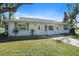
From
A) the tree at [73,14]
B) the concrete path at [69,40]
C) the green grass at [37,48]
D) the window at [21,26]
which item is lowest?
the green grass at [37,48]

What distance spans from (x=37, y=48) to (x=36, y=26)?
842mm

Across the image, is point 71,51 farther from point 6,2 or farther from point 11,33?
point 6,2

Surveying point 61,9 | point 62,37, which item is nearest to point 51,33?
point 62,37

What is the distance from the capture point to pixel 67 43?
23.9ft

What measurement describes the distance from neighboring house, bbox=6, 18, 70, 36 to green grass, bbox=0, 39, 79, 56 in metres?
0.37

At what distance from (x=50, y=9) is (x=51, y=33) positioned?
2.82 ft

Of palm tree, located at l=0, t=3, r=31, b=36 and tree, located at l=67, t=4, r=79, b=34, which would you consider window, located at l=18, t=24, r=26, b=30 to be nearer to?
palm tree, located at l=0, t=3, r=31, b=36

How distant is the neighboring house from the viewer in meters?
7.48

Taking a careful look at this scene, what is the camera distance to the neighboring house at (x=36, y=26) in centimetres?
748

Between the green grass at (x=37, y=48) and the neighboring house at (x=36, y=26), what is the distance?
1.21 ft

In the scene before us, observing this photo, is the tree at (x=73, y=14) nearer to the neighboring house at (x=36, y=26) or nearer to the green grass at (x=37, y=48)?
the neighboring house at (x=36, y=26)

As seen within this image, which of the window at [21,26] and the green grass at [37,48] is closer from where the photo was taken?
the green grass at [37,48]

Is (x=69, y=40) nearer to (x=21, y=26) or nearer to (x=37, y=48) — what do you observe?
(x=37, y=48)

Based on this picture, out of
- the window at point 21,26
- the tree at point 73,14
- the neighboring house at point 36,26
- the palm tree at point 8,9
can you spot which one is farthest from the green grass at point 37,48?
the palm tree at point 8,9
